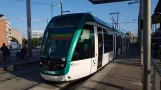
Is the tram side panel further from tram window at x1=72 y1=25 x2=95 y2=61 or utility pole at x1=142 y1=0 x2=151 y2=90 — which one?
utility pole at x1=142 y1=0 x2=151 y2=90

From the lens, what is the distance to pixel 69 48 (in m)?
8.52

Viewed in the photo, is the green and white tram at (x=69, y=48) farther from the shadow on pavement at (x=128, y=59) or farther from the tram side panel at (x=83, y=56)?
the shadow on pavement at (x=128, y=59)

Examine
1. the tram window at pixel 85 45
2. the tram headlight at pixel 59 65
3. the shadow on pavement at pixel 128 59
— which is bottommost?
the shadow on pavement at pixel 128 59

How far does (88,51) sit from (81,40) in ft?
2.30

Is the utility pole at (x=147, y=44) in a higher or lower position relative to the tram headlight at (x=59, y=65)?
higher

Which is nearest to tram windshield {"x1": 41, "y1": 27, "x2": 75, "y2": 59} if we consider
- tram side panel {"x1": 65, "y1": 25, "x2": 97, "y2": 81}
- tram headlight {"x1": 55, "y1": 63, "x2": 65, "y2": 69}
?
tram headlight {"x1": 55, "y1": 63, "x2": 65, "y2": 69}

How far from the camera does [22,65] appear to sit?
16234mm

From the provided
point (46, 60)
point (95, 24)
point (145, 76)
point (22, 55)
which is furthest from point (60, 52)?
point (22, 55)

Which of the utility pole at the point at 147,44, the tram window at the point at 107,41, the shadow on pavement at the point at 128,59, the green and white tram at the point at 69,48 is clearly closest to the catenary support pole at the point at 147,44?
the utility pole at the point at 147,44

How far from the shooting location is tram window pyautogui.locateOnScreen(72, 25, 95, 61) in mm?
8836

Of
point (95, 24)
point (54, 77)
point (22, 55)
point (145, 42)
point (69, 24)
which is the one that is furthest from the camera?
point (22, 55)

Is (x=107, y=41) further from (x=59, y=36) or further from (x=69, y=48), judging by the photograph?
(x=69, y=48)

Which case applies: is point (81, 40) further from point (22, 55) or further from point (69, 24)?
point (22, 55)

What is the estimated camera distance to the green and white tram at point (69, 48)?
27.9ft
